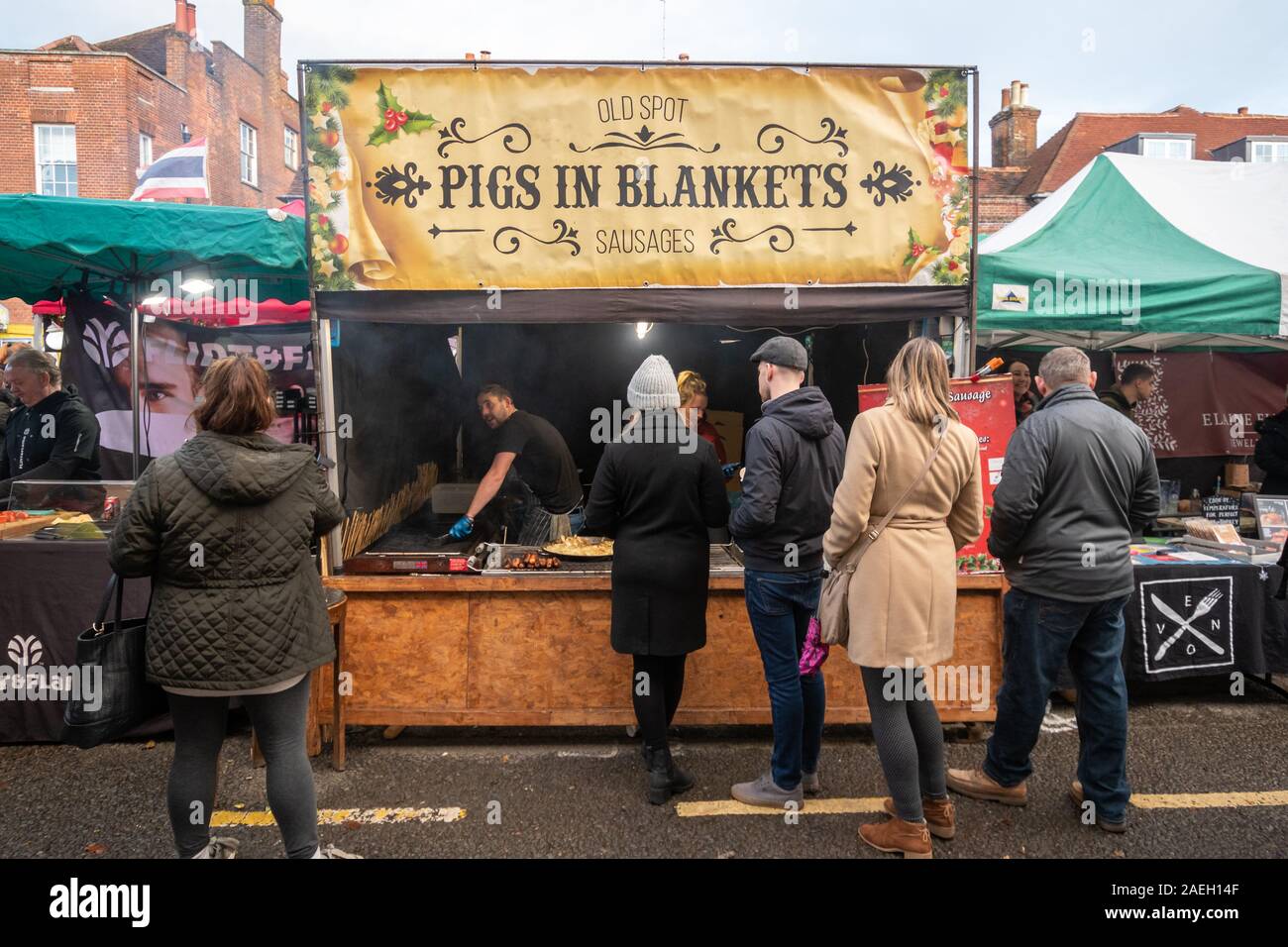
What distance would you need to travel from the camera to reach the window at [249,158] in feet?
90.5

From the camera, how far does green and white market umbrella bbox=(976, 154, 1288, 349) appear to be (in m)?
5.12

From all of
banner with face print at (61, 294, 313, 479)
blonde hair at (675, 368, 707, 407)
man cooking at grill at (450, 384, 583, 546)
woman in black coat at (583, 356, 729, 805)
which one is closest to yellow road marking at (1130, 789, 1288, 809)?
woman in black coat at (583, 356, 729, 805)

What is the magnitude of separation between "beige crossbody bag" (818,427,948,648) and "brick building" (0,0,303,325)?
721 inches

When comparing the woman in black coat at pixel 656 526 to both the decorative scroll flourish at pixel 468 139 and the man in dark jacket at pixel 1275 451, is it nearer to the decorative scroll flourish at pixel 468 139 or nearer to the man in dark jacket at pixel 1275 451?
the decorative scroll flourish at pixel 468 139

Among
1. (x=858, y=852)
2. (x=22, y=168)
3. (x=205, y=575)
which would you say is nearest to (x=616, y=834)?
(x=858, y=852)

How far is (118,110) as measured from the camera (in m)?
21.0

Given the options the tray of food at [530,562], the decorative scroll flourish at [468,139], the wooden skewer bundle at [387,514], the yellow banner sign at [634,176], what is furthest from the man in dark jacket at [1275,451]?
the wooden skewer bundle at [387,514]

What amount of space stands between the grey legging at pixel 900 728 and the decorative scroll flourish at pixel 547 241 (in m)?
2.66

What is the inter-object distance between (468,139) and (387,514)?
267cm

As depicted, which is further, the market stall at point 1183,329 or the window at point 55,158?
the window at point 55,158

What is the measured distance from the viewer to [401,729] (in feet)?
14.4

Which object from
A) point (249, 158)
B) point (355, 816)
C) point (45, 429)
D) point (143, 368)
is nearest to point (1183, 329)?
point (355, 816)

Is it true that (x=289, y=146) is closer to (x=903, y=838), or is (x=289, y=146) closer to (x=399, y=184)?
(x=399, y=184)
